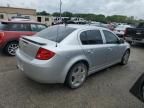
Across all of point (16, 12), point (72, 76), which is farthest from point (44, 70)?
point (16, 12)

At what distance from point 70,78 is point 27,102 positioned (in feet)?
3.49

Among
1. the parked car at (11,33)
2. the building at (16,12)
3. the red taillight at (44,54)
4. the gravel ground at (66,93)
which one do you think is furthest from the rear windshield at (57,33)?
the building at (16,12)

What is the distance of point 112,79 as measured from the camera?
4828 millimetres

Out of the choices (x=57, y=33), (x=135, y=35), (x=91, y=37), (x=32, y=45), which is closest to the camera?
(x=32, y=45)

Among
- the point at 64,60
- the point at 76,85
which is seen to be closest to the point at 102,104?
the point at 76,85

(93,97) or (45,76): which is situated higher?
(45,76)

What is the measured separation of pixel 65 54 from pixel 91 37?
46.0 inches

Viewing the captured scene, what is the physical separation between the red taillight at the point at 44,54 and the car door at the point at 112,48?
206 cm

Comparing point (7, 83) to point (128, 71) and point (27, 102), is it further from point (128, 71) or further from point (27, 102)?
point (128, 71)

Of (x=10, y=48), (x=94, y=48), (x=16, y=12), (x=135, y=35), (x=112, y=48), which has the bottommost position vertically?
(x=10, y=48)

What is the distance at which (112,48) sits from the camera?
201 inches

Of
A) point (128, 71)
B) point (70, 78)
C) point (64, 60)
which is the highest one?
point (64, 60)

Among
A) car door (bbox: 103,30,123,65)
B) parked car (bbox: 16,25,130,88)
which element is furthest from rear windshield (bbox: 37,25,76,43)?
car door (bbox: 103,30,123,65)

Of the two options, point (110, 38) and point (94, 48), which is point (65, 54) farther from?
point (110, 38)
